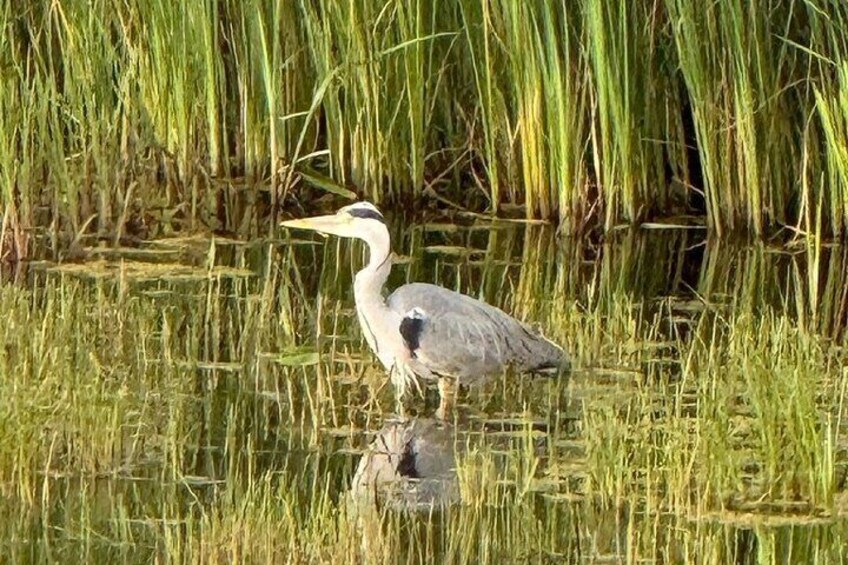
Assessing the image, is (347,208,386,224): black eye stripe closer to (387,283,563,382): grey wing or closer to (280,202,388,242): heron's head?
(280,202,388,242): heron's head

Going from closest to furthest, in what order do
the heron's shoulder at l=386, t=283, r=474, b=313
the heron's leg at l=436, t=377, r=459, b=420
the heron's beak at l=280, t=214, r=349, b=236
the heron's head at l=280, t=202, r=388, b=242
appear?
1. the heron's leg at l=436, t=377, r=459, b=420
2. the heron's shoulder at l=386, t=283, r=474, b=313
3. the heron's head at l=280, t=202, r=388, b=242
4. the heron's beak at l=280, t=214, r=349, b=236

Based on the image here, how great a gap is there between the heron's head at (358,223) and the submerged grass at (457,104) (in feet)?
6.17

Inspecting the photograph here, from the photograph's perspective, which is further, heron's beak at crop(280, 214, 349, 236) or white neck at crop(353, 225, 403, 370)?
heron's beak at crop(280, 214, 349, 236)

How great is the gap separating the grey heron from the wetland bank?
0.37ft

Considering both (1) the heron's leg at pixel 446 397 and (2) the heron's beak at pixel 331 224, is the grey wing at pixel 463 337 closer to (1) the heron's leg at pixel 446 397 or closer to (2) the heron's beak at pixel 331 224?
(1) the heron's leg at pixel 446 397

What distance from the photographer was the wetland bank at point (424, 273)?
5492mm

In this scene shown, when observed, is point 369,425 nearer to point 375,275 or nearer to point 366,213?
point 375,275

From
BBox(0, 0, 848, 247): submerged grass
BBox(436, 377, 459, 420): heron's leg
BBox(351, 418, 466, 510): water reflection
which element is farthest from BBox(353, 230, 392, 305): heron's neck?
BBox(0, 0, 848, 247): submerged grass

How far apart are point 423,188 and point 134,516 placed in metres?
5.67

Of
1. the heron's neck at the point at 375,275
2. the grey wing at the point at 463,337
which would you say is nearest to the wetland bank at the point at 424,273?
the grey wing at the point at 463,337

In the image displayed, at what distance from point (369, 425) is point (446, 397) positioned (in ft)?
1.34

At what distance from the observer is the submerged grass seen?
970cm

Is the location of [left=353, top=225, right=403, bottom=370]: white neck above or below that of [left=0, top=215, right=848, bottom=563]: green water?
above

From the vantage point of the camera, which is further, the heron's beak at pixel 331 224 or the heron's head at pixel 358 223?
the heron's beak at pixel 331 224
